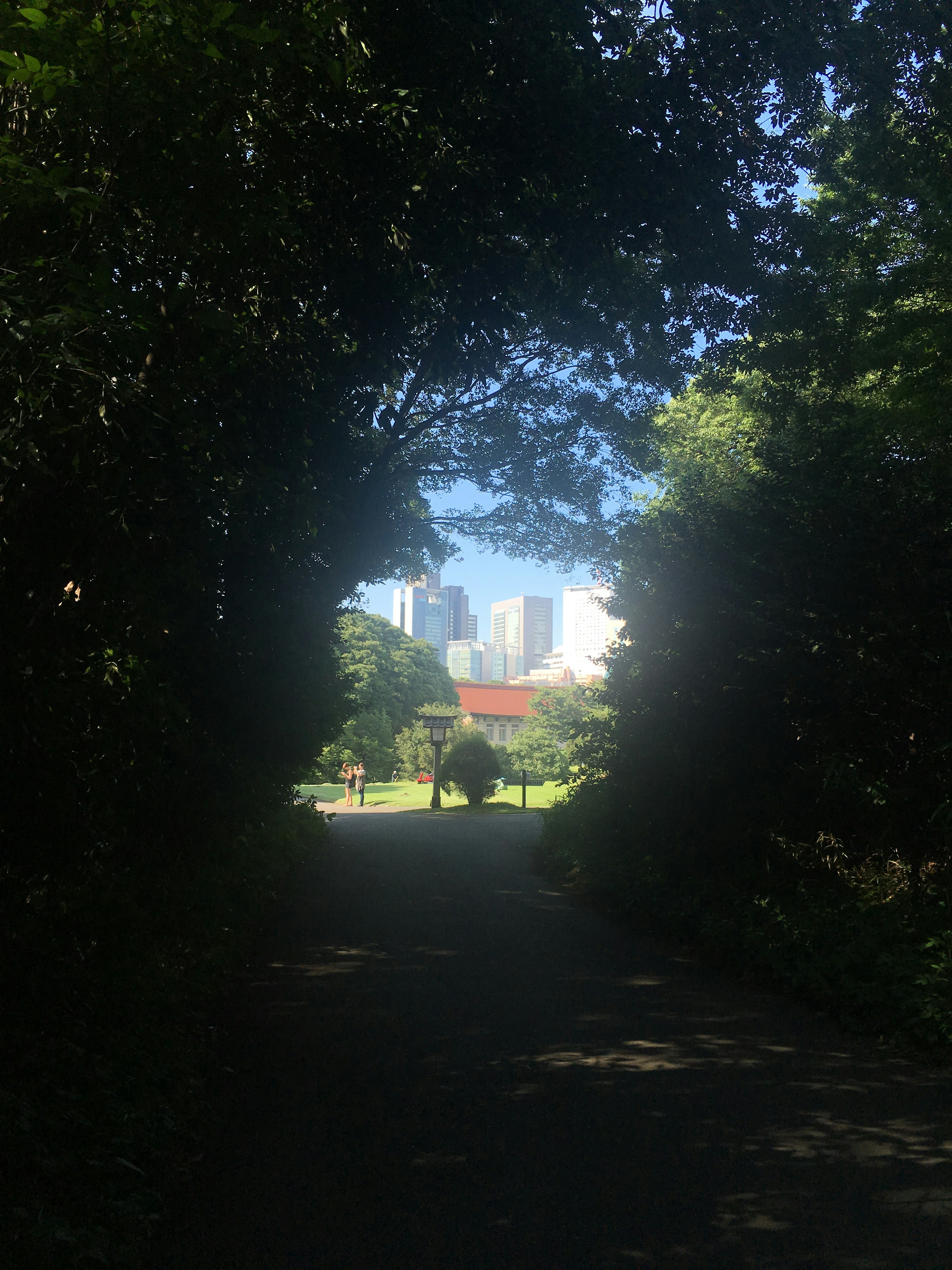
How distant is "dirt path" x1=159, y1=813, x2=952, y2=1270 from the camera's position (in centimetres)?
382

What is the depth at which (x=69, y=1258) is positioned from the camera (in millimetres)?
3402

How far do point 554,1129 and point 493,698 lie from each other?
98.3m

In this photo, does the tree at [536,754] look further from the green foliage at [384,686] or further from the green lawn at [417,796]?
the green foliage at [384,686]

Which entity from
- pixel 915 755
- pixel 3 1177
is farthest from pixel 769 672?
pixel 3 1177

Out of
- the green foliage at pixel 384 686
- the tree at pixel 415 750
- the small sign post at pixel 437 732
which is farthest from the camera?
the green foliage at pixel 384 686

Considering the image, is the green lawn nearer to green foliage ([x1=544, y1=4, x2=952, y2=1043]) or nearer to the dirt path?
green foliage ([x1=544, y1=4, x2=952, y2=1043])

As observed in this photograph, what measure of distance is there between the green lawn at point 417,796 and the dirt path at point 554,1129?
Answer: 20.0 meters

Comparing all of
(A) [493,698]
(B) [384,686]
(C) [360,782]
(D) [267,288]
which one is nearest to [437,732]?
(C) [360,782]

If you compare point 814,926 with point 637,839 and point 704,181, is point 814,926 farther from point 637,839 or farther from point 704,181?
point 704,181

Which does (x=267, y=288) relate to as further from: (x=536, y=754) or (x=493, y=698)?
(x=493, y=698)

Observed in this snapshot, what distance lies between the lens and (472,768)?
31.5 meters

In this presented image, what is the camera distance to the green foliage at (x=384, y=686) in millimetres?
58375

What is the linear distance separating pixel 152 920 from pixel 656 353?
367 inches

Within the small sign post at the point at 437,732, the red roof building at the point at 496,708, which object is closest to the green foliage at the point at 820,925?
the small sign post at the point at 437,732
